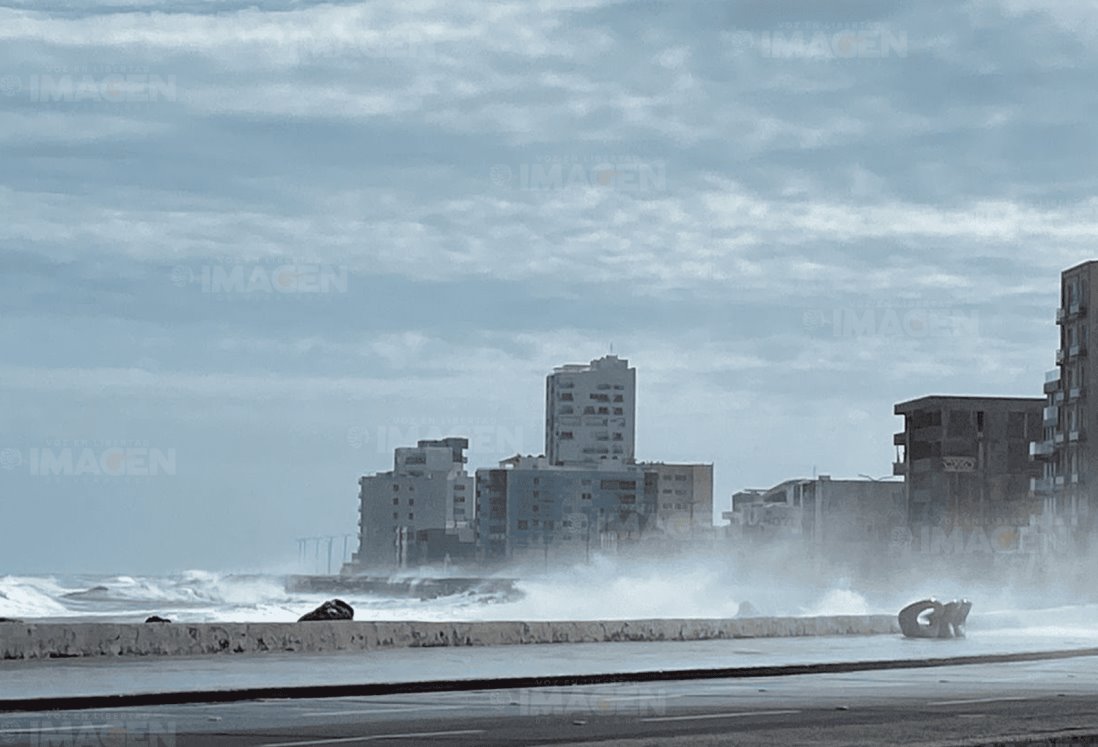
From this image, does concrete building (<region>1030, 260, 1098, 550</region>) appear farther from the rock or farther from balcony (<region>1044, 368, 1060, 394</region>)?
the rock

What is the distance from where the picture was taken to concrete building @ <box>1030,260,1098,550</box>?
126625mm

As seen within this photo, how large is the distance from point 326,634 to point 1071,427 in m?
109

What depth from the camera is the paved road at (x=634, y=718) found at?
47.1 feet

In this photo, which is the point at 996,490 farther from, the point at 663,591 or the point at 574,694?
the point at 574,694

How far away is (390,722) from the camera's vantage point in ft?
55.3

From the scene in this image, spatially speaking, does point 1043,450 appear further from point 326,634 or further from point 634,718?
point 634,718

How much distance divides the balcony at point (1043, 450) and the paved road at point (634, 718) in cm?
11167

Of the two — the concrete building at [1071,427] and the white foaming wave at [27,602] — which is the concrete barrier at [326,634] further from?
the concrete building at [1071,427]

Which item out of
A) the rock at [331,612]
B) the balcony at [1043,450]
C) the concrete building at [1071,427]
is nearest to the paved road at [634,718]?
the rock at [331,612]

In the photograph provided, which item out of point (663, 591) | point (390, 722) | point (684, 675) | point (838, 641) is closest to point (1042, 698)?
point (684, 675)

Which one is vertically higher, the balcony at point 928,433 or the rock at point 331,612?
the balcony at point 928,433

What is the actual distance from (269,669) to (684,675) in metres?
5.26

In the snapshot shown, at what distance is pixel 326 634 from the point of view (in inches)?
1083

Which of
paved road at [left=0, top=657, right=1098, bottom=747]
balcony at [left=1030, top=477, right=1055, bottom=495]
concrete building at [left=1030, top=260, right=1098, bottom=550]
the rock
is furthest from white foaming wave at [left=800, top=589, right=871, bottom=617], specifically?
paved road at [left=0, top=657, right=1098, bottom=747]
